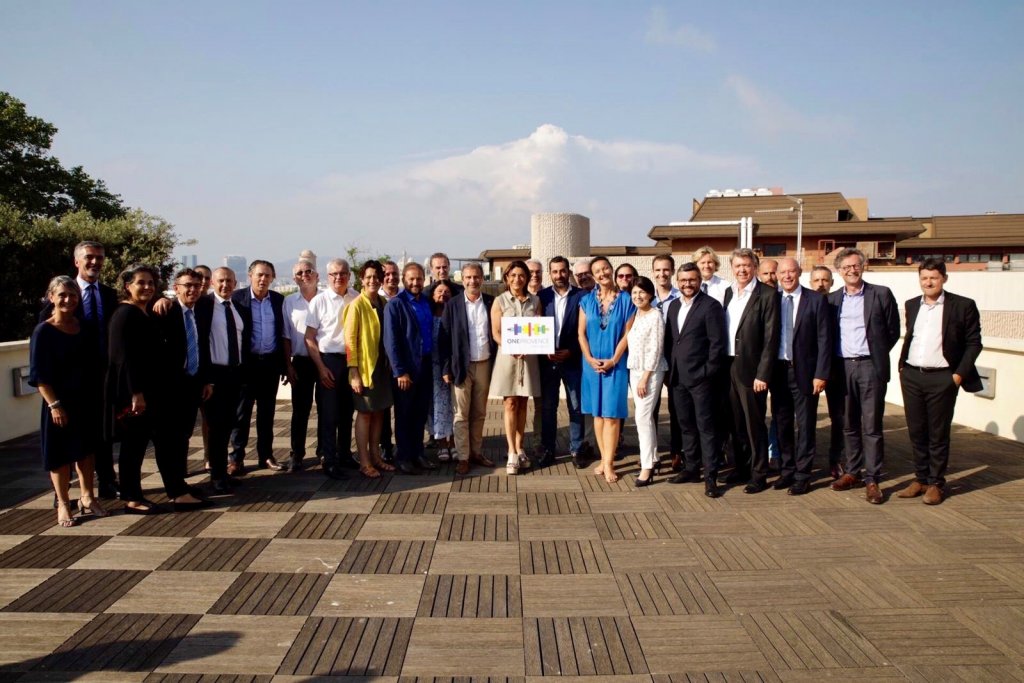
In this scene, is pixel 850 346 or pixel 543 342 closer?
pixel 850 346

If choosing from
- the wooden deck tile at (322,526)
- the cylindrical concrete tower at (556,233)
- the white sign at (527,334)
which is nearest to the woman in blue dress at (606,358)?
the white sign at (527,334)

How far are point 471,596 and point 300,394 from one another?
3297 millimetres

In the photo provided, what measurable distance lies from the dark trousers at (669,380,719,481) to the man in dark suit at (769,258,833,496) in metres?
0.55

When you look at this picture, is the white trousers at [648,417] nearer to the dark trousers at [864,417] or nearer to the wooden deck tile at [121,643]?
the dark trousers at [864,417]

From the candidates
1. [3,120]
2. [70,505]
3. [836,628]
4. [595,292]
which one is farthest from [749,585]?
[3,120]

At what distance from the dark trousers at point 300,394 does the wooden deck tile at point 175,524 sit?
50.0 inches

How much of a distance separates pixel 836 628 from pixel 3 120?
30.7 metres

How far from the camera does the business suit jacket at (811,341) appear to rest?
5453 millimetres

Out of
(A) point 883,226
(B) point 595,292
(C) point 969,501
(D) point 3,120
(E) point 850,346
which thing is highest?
(D) point 3,120

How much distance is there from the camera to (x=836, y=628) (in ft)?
11.0

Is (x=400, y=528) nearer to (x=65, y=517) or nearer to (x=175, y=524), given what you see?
(x=175, y=524)

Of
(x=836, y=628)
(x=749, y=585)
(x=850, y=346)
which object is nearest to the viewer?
(x=836, y=628)

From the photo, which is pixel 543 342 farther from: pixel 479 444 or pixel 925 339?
pixel 925 339

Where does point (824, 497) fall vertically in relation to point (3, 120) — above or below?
below
